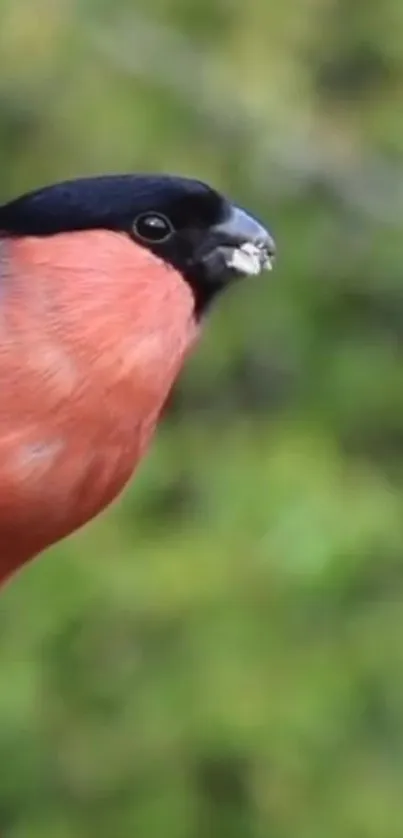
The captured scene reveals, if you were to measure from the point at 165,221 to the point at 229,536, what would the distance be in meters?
0.91

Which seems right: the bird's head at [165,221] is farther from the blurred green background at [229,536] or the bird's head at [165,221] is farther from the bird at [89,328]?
the blurred green background at [229,536]

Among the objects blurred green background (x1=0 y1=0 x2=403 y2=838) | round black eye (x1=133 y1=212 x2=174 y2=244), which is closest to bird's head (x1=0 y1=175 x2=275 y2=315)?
round black eye (x1=133 y1=212 x2=174 y2=244)

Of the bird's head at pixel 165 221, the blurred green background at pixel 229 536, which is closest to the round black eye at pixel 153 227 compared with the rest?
the bird's head at pixel 165 221

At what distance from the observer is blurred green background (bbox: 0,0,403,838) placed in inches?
96.7

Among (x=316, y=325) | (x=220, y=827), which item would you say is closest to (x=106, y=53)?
(x=316, y=325)

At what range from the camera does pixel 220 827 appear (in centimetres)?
257

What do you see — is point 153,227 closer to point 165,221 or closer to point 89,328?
point 165,221

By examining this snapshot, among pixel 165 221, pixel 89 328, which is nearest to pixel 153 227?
pixel 165 221

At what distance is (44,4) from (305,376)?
0.73 m

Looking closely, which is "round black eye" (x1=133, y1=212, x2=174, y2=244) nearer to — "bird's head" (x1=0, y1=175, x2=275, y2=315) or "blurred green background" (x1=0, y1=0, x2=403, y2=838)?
"bird's head" (x1=0, y1=175, x2=275, y2=315)

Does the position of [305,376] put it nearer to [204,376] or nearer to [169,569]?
[204,376]

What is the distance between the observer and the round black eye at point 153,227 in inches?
63.2

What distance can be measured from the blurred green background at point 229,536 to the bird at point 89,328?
0.80 metres

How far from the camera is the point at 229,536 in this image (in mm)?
2469
